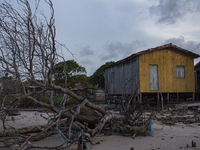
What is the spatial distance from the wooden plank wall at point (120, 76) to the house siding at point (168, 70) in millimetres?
645

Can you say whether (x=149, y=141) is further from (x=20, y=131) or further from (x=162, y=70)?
(x=162, y=70)

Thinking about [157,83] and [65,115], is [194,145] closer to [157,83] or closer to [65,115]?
[65,115]

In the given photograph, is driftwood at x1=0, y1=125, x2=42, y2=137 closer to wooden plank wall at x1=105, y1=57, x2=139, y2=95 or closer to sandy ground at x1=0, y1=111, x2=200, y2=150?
sandy ground at x1=0, y1=111, x2=200, y2=150

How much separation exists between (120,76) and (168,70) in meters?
3.96

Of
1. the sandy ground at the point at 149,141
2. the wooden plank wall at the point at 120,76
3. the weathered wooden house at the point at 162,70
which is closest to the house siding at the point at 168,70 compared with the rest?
the weathered wooden house at the point at 162,70

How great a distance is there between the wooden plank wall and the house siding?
0.65 meters

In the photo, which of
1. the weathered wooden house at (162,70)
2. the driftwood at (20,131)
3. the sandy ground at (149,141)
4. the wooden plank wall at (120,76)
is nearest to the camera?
the sandy ground at (149,141)

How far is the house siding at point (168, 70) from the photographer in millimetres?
13211

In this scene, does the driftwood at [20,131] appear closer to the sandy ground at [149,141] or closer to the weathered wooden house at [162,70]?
the sandy ground at [149,141]

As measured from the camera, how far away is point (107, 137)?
510 centimetres

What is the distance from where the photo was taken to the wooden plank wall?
45.0 ft

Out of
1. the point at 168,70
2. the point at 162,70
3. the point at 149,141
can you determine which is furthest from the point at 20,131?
the point at 168,70

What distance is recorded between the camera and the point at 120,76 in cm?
1580

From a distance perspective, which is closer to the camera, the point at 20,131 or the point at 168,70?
the point at 20,131
